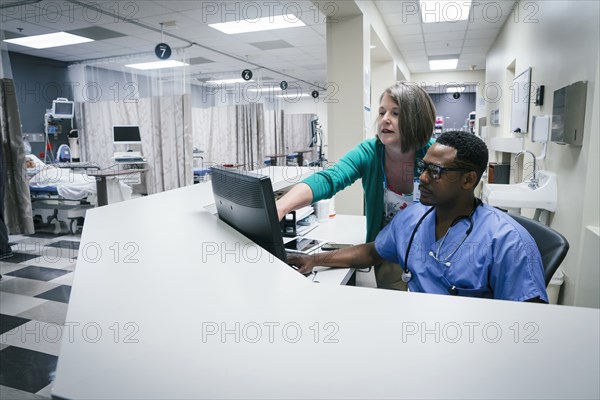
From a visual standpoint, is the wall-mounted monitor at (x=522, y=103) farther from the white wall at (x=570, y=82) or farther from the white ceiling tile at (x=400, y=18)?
the white ceiling tile at (x=400, y=18)

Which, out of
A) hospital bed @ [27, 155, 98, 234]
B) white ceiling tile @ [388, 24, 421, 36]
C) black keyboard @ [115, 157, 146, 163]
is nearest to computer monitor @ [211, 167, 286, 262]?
hospital bed @ [27, 155, 98, 234]

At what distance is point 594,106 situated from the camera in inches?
91.0

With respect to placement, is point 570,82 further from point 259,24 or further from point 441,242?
point 259,24

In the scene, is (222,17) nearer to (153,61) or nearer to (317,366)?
(153,61)

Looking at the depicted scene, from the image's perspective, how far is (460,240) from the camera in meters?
1.34

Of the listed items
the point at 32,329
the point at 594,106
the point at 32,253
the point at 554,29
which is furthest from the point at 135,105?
the point at 594,106

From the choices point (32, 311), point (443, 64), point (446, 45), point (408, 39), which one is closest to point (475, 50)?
point (446, 45)

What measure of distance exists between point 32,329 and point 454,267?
268 centimetres

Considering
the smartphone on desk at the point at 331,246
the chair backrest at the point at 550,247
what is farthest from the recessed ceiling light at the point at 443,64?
the chair backrest at the point at 550,247

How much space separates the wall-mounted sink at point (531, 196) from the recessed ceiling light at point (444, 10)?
262cm

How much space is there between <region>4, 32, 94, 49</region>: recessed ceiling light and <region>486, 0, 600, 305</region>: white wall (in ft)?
20.2

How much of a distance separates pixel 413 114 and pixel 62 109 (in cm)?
773

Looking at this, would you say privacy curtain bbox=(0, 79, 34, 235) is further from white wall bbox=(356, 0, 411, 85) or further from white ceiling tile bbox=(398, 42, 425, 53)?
white ceiling tile bbox=(398, 42, 425, 53)

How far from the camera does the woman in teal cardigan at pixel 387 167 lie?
164 centimetres
